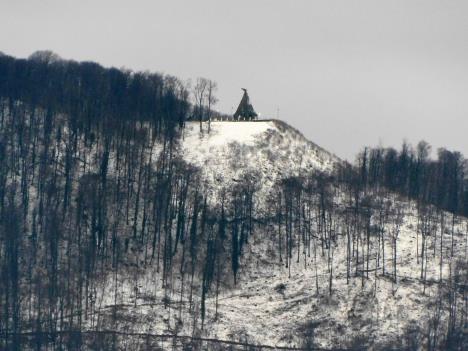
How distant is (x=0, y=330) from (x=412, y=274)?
158 ft

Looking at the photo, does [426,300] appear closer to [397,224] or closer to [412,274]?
[412,274]

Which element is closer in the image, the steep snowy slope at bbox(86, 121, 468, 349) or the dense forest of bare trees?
the steep snowy slope at bbox(86, 121, 468, 349)

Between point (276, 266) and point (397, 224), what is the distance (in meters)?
17.0

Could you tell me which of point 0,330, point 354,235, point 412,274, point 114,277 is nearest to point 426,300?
point 412,274

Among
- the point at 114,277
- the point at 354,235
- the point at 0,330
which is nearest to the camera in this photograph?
the point at 0,330

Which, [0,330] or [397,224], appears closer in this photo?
[0,330]

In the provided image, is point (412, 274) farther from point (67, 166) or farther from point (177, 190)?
point (67, 166)

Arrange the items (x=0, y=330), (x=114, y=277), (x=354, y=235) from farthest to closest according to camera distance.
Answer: (x=354, y=235) < (x=114, y=277) < (x=0, y=330)

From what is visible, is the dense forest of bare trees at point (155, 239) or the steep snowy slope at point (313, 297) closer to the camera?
the steep snowy slope at point (313, 297)

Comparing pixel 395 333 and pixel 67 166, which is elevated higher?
pixel 67 166

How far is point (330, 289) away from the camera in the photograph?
180875 millimetres

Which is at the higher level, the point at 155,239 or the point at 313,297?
the point at 155,239

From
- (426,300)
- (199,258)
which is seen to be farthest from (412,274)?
(199,258)

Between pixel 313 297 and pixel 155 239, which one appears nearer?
pixel 313 297
